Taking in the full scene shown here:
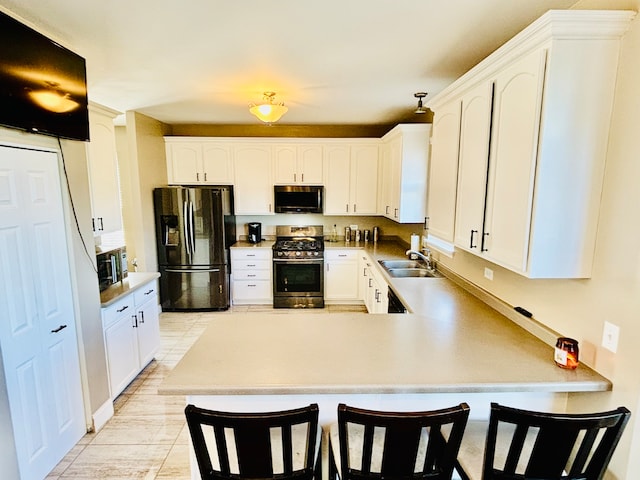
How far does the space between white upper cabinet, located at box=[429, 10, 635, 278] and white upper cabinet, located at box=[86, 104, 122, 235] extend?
2.72 m

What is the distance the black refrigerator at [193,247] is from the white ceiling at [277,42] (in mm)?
1373

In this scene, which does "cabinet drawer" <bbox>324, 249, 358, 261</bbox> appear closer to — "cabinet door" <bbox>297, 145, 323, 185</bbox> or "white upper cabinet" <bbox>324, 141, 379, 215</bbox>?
"white upper cabinet" <bbox>324, 141, 379, 215</bbox>

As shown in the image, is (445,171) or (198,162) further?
(198,162)

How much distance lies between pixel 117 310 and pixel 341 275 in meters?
2.89

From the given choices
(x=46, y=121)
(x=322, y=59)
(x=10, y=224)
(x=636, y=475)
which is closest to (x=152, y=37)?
(x=46, y=121)

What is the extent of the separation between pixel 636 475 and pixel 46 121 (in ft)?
10.9

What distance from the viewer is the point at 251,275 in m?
4.92

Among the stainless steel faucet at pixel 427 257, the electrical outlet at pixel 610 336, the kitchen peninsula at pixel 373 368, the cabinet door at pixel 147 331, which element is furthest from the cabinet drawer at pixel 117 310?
the electrical outlet at pixel 610 336

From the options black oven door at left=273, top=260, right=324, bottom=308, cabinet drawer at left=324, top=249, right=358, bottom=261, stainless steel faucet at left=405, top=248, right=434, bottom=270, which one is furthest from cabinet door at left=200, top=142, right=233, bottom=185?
stainless steel faucet at left=405, top=248, right=434, bottom=270

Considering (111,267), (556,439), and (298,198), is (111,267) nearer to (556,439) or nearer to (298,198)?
(298,198)

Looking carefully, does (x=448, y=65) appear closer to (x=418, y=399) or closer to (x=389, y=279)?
(x=389, y=279)

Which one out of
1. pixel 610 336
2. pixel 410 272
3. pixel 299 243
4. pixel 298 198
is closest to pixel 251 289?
pixel 299 243

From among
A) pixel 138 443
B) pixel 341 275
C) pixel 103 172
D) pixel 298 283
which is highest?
pixel 103 172

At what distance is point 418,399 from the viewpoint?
5.32 ft
